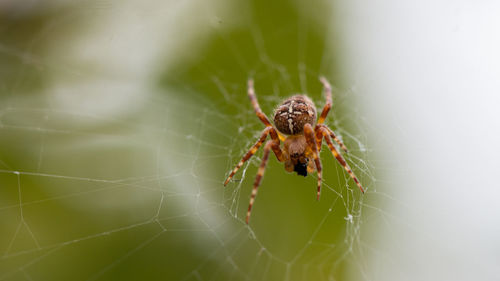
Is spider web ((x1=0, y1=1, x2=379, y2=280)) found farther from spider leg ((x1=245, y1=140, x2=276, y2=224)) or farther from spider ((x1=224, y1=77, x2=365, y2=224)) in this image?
spider leg ((x1=245, y1=140, x2=276, y2=224))

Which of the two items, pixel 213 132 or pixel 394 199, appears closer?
pixel 394 199

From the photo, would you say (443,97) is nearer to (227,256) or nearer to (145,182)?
(227,256)

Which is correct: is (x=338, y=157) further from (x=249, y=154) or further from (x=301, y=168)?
(x=249, y=154)

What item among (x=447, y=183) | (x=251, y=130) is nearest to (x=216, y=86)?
(x=251, y=130)

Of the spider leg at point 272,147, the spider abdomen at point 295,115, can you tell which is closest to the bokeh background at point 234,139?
the spider leg at point 272,147

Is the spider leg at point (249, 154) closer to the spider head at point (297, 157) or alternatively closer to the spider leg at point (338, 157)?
the spider head at point (297, 157)

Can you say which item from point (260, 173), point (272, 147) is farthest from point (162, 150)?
point (260, 173)

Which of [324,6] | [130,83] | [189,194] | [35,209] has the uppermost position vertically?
[324,6]
